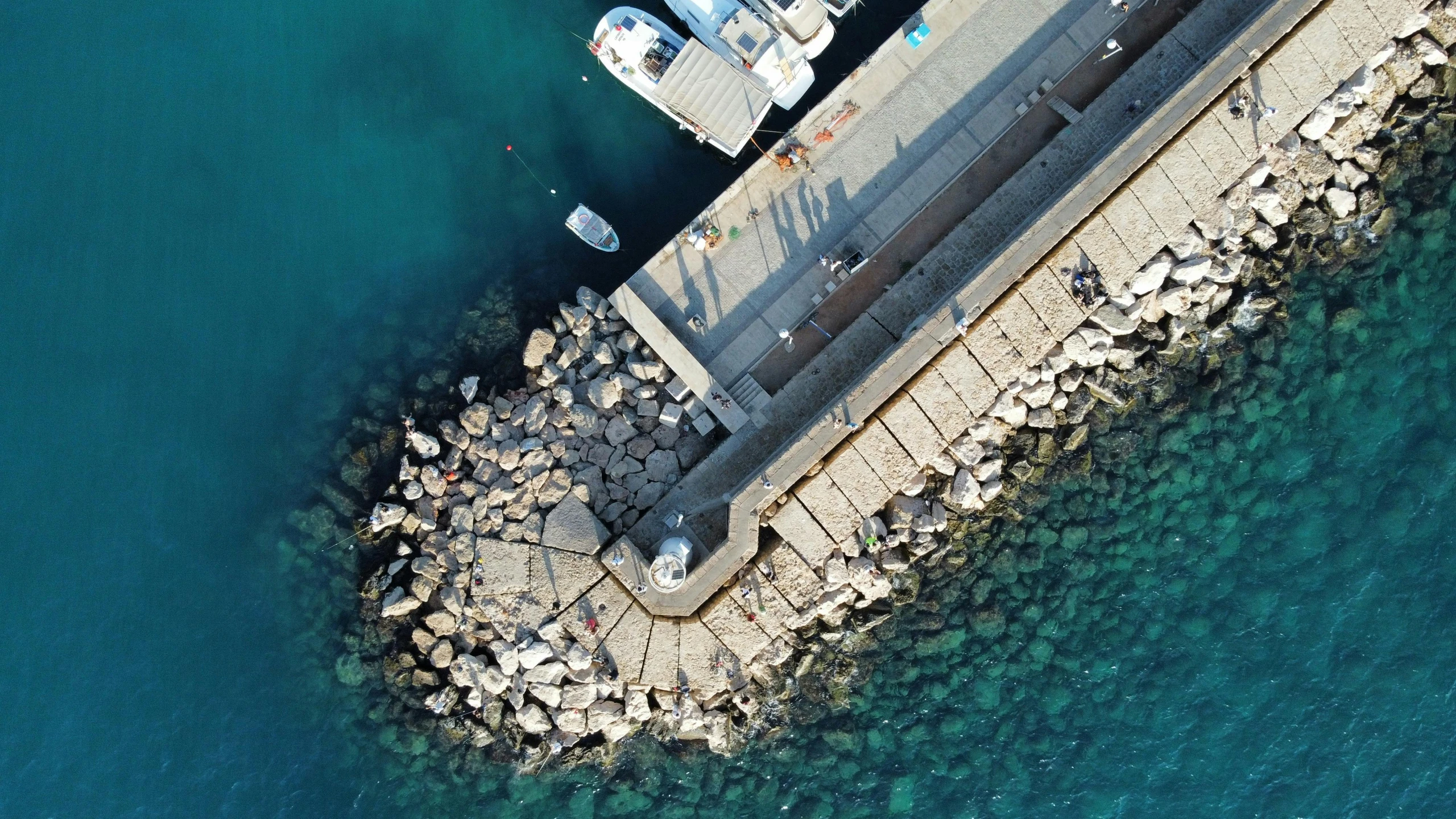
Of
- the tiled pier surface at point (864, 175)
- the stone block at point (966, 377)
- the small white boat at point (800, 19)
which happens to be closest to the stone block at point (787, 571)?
the tiled pier surface at point (864, 175)

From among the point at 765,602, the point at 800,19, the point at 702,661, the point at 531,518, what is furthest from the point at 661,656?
the point at 800,19

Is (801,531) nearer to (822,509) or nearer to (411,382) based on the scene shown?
(822,509)

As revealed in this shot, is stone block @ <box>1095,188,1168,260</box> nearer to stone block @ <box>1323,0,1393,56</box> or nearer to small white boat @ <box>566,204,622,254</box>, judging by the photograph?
stone block @ <box>1323,0,1393,56</box>

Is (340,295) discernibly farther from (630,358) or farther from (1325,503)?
(1325,503)

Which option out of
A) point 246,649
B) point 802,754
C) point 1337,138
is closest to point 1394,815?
point 802,754

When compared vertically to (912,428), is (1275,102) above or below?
above

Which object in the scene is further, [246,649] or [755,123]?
[246,649]
